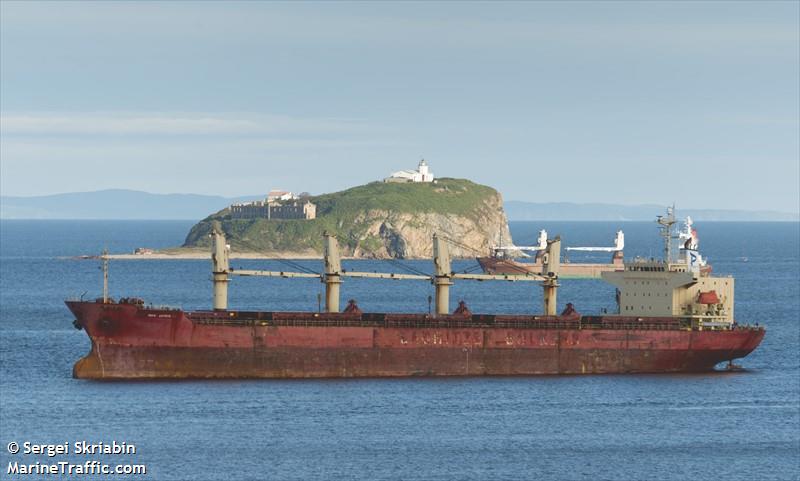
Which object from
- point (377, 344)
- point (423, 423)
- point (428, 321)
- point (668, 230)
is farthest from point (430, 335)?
point (668, 230)

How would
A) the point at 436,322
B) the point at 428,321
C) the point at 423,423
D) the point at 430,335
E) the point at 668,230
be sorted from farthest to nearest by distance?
the point at 668,230 → the point at 436,322 → the point at 428,321 → the point at 430,335 → the point at 423,423

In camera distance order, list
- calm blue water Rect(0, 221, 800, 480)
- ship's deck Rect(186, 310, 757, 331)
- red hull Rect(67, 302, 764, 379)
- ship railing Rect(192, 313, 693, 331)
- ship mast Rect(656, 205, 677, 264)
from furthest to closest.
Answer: ship mast Rect(656, 205, 677, 264), ship railing Rect(192, 313, 693, 331), ship's deck Rect(186, 310, 757, 331), red hull Rect(67, 302, 764, 379), calm blue water Rect(0, 221, 800, 480)

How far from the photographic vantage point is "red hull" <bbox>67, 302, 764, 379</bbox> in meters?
71.8

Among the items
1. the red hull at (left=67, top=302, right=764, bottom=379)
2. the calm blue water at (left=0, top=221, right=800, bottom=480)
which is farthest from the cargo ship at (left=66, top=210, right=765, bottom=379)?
the calm blue water at (left=0, top=221, right=800, bottom=480)

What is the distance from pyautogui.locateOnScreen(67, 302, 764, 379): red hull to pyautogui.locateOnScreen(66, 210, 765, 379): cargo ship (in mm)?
52

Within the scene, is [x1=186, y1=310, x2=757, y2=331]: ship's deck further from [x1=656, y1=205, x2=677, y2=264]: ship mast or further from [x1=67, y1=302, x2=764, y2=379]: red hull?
[x1=656, y1=205, x2=677, y2=264]: ship mast

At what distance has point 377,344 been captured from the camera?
74.9m

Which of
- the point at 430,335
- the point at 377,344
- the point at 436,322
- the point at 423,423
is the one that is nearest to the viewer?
the point at 423,423

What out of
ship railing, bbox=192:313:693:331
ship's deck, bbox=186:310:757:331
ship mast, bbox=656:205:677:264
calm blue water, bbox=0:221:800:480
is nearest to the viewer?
calm blue water, bbox=0:221:800:480

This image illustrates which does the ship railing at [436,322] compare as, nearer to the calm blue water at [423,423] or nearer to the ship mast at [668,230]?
the calm blue water at [423,423]

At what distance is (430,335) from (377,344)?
2.83 m

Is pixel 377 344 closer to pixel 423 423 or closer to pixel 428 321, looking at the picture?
pixel 428 321

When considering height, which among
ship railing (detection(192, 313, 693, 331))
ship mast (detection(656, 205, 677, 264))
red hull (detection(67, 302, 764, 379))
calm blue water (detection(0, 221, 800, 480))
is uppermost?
ship mast (detection(656, 205, 677, 264))

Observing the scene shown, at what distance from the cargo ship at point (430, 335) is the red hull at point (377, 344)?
52 millimetres
